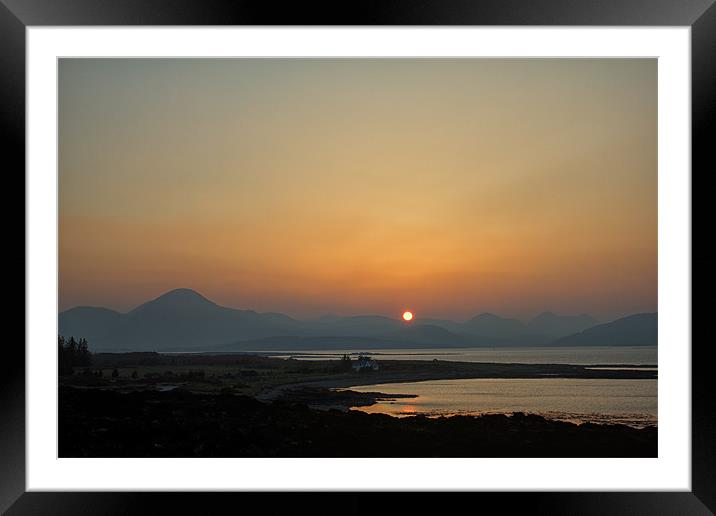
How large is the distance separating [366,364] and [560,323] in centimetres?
353

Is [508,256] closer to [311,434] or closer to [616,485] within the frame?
[311,434]

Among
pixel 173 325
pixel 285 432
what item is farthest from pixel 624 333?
pixel 173 325

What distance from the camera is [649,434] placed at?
39.4ft

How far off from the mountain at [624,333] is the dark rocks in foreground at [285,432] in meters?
1.54

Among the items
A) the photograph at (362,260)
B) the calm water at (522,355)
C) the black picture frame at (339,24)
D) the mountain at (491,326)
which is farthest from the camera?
the calm water at (522,355)

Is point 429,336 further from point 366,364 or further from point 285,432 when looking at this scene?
point 285,432

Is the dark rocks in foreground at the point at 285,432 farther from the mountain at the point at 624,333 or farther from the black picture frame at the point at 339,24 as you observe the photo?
the black picture frame at the point at 339,24

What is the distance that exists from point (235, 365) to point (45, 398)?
11.3 m

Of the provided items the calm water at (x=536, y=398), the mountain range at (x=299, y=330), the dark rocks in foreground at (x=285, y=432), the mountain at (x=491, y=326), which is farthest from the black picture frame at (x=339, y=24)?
the calm water at (x=536, y=398)

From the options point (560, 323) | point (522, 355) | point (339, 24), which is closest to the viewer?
point (339, 24)

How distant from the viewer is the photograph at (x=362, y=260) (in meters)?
10.2

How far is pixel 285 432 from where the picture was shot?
11492 millimetres

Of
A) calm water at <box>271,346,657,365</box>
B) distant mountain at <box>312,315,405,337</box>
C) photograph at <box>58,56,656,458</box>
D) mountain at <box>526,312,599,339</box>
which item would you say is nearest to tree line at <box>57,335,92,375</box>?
photograph at <box>58,56,656,458</box>

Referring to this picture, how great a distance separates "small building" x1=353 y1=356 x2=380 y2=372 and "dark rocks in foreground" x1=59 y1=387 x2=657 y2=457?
960 mm
